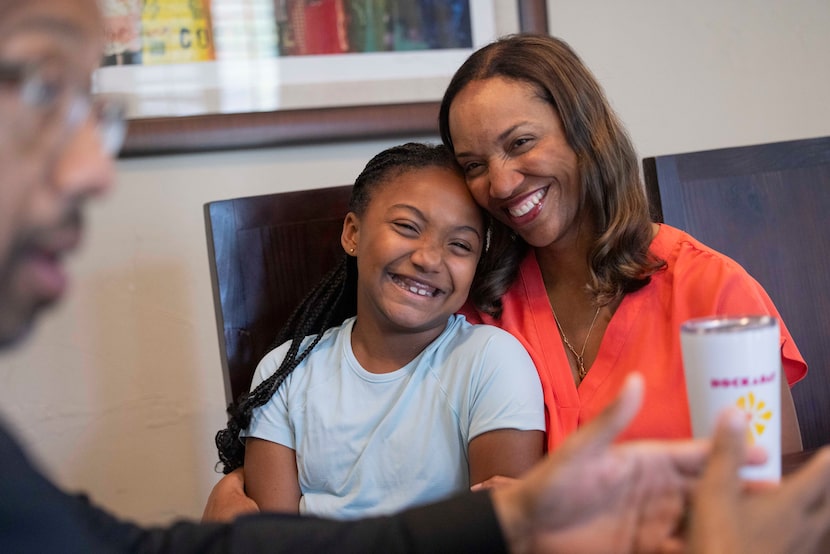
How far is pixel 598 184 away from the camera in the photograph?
4.68 feet

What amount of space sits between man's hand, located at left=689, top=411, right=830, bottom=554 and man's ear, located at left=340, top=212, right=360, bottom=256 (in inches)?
34.1

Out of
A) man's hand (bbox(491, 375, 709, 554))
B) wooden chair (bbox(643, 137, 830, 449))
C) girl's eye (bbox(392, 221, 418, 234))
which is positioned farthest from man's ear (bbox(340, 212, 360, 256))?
man's hand (bbox(491, 375, 709, 554))

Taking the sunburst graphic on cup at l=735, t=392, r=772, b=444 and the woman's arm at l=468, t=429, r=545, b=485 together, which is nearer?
the sunburst graphic on cup at l=735, t=392, r=772, b=444

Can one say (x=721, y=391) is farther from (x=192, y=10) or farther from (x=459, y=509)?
(x=192, y=10)

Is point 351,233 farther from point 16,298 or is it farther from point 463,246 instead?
point 16,298

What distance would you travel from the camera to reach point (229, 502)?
1401 millimetres


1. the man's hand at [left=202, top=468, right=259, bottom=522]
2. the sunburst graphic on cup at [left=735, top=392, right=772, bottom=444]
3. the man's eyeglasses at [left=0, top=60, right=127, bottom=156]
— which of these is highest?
the man's eyeglasses at [left=0, top=60, right=127, bottom=156]

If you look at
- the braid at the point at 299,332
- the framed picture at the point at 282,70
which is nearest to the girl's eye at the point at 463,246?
the braid at the point at 299,332

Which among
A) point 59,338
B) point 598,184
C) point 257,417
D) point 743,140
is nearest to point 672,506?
point 598,184

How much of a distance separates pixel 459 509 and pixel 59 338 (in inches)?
47.9

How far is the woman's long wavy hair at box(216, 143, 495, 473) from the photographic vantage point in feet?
4.83

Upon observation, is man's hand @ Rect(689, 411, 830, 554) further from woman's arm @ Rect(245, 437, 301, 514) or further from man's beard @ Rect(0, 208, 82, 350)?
woman's arm @ Rect(245, 437, 301, 514)

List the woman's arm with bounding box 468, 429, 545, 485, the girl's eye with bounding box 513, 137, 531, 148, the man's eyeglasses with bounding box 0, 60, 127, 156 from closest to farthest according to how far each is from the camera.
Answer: the man's eyeglasses with bounding box 0, 60, 127, 156, the woman's arm with bounding box 468, 429, 545, 485, the girl's eye with bounding box 513, 137, 531, 148

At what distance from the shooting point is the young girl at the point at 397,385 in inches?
52.9
